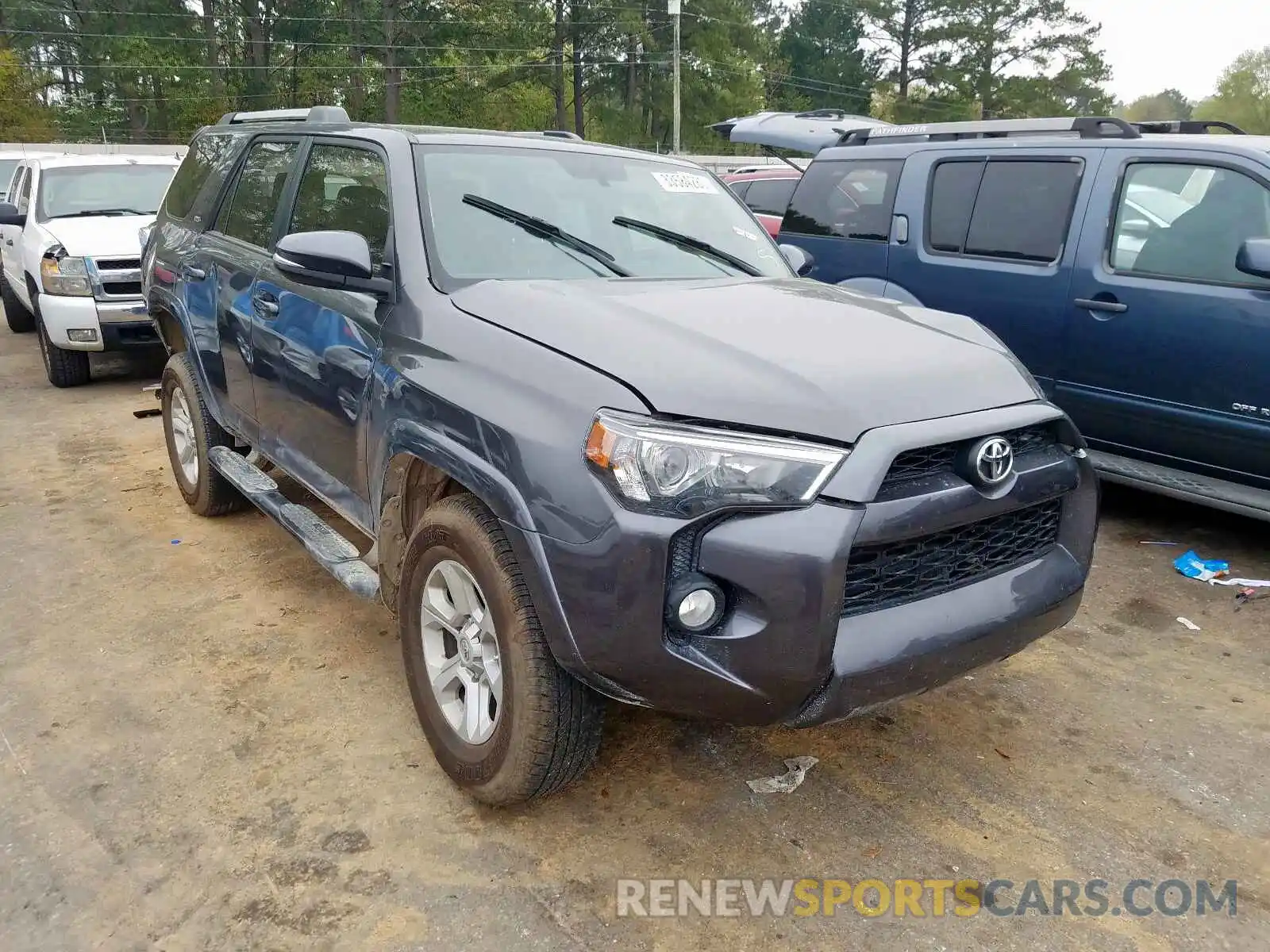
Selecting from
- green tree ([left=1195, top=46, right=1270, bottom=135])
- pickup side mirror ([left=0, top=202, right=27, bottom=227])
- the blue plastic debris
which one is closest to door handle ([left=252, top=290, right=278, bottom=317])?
the blue plastic debris

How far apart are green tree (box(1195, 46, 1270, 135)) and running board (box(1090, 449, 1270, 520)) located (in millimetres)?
72853

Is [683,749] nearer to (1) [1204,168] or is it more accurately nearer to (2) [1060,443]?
(2) [1060,443]

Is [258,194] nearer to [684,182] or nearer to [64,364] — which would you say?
[684,182]

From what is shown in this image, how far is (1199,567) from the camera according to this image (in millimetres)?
4406

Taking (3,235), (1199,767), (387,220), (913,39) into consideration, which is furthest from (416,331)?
(913,39)

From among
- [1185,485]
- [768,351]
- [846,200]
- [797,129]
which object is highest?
[797,129]

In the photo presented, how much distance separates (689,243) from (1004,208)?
265cm

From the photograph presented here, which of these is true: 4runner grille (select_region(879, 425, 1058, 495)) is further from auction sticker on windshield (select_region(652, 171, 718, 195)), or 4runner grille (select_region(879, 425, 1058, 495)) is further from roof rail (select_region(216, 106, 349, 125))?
roof rail (select_region(216, 106, 349, 125))

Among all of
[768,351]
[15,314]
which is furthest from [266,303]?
[15,314]

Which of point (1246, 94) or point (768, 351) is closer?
point (768, 351)

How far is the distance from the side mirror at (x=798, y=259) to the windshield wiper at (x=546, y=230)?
0.96m

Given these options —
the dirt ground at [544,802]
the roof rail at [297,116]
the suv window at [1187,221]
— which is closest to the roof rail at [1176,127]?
the suv window at [1187,221]

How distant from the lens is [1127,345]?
15.2ft

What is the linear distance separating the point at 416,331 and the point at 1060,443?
5.96 feet
